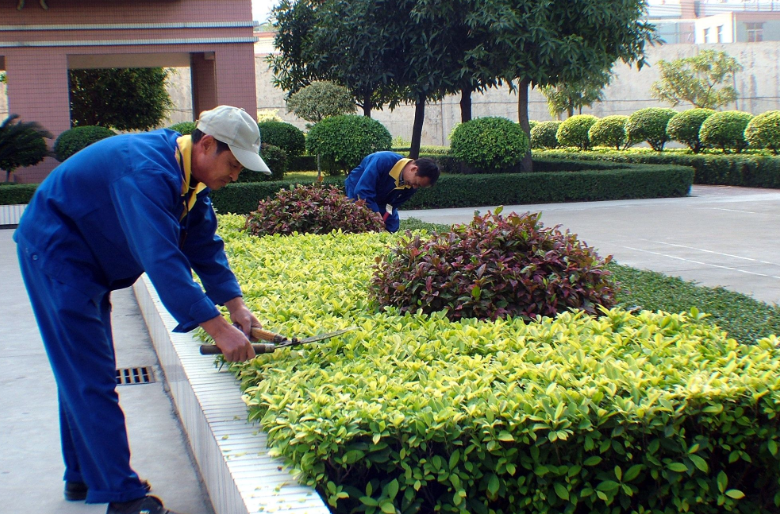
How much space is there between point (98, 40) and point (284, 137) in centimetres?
414

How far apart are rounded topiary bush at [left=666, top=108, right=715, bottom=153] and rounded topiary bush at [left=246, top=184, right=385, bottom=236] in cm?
1779

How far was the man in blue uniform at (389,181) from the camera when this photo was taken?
6374 millimetres

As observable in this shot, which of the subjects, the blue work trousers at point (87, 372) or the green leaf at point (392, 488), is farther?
the blue work trousers at point (87, 372)

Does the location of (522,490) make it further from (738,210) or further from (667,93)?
(667,93)

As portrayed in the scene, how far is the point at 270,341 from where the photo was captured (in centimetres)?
312

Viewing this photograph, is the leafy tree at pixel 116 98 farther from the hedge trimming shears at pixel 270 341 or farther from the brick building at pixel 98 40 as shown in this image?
the hedge trimming shears at pixel 270 341

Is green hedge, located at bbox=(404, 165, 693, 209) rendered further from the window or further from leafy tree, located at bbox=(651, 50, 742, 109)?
the window

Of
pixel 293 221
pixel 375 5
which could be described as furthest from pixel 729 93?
pixel 293 221

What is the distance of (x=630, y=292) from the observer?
469 cm

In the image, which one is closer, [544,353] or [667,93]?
[544,353]

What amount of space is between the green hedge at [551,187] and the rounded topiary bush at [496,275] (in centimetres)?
1008

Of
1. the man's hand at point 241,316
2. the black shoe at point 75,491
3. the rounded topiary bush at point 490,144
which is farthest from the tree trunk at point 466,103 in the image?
the black shoe at point 75,491

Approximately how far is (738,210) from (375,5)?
8382mm

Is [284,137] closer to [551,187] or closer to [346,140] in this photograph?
[346,140]
